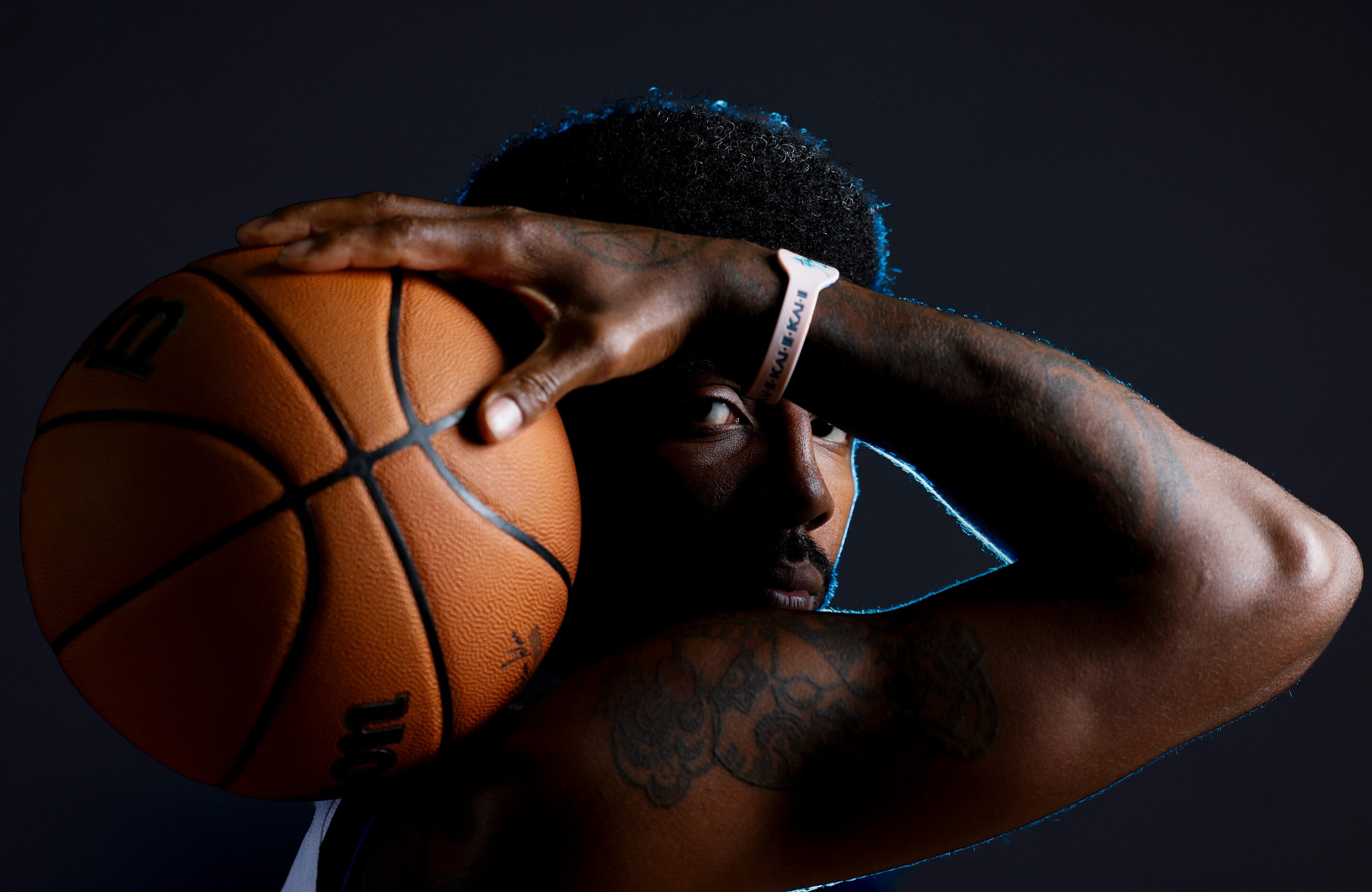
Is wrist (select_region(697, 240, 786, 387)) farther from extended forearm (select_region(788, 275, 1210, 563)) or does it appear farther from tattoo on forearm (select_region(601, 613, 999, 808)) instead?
tattoo on forearm (select_region(601, 613, 999, 808))

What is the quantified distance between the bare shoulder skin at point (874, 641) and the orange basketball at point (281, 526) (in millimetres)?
91

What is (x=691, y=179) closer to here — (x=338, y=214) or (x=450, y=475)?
(x=338, y=214)

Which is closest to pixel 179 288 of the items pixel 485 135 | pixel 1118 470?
pixel 1118 470

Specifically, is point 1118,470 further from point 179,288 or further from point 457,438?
point 179,288

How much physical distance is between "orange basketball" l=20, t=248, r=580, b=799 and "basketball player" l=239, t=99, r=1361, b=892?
0.06 m

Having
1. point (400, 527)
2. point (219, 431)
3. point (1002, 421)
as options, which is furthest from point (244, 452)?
point (1002, 421)

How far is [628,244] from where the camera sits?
106cm

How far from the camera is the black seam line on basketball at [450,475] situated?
3.04ft

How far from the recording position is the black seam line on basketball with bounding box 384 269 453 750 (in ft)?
2.99

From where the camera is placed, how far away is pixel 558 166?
156cm

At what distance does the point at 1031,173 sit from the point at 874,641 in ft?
6.75

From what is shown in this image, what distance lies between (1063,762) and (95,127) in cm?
261

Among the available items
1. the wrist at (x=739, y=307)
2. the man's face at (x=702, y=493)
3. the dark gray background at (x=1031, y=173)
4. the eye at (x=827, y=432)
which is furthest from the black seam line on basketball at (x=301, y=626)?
the dark gray background at (x=1031, y=173)

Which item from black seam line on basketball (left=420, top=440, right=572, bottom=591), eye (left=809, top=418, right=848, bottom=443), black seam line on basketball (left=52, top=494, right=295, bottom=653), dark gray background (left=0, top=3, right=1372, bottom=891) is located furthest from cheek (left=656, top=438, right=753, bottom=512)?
dark gray background (left=0, top=3, right=1372, bottom=891)
